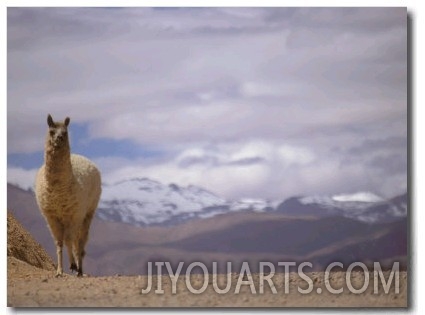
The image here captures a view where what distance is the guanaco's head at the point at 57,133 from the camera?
10680 mm

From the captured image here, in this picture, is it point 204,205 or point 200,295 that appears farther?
point 204,205

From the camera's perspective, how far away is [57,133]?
10.7 m

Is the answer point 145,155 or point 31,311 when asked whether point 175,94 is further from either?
point 31,311

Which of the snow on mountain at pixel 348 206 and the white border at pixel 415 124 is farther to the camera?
the snow on mountain at pixel 348 206

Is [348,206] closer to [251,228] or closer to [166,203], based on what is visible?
[251,228]

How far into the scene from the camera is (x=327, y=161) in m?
10.6

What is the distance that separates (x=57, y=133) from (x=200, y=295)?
6.26 ft

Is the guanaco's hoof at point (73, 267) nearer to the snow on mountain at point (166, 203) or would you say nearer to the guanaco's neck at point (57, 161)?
the snow on mountain at point (166, 203)

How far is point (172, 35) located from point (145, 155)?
1097mm

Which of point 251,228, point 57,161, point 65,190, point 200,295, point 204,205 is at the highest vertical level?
point 57,161

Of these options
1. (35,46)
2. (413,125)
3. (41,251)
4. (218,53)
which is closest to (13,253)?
(41,251)

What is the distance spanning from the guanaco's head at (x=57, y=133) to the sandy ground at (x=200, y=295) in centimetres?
124

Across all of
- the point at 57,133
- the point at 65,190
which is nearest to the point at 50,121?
the point at 57,133

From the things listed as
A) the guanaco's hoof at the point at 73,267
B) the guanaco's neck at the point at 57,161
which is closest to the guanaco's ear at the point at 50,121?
the guanaco's neck at the point at 57,161
